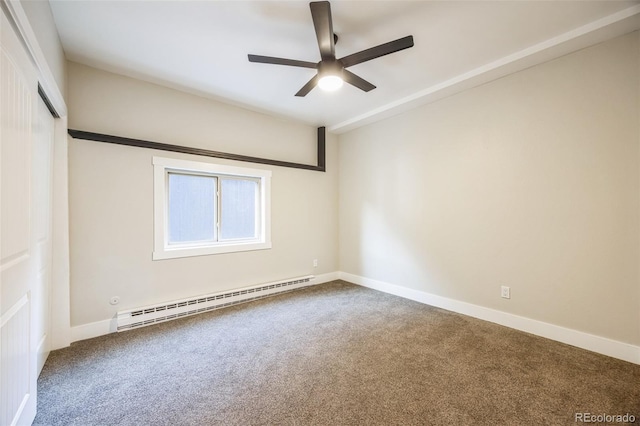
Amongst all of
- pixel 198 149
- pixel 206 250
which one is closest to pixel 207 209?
pixel 206 250

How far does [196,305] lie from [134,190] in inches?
57.3

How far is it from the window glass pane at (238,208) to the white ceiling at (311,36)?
1256 millimetres

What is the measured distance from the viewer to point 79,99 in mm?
2539

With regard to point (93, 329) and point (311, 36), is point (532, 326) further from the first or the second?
point (93, 329)

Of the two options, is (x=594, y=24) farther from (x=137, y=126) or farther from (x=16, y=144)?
(x=137, y=126)

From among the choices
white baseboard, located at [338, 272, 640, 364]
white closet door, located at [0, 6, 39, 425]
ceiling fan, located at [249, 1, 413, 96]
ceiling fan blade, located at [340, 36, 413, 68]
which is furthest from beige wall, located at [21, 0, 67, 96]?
white baseboard, located at [338, 272, 640, 364]

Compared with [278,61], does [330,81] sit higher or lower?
lower

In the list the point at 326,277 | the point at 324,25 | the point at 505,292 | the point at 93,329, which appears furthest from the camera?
the point at 326,277

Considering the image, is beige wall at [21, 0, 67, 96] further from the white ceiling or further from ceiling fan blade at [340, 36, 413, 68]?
ceiling fan blade at [340, 36, 413, 68]

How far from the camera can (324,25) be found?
1.76 meters

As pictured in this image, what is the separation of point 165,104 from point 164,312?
2.34 metres

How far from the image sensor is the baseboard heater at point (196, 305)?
2691 millimetres

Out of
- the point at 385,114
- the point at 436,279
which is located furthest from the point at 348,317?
the point at 385,114

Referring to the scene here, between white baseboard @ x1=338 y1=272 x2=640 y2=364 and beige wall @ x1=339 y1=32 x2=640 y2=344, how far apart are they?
6 centimetres
